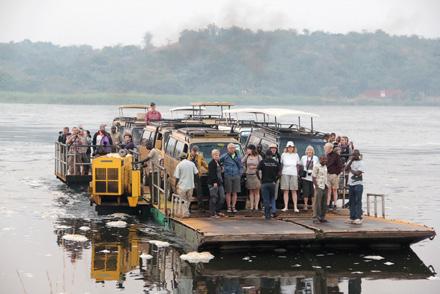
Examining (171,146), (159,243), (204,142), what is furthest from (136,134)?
(159,243)

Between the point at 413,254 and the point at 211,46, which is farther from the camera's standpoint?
the point at 211,46

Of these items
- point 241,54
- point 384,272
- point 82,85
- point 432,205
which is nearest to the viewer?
point 384,272

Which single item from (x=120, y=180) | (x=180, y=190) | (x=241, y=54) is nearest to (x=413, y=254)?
(x=180, y=190)

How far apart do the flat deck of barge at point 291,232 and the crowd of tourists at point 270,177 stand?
47 centimetres

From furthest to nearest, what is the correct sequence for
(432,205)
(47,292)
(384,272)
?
(432,205), (384,272), (47,292)

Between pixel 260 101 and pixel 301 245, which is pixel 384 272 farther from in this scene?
pixel 260 101

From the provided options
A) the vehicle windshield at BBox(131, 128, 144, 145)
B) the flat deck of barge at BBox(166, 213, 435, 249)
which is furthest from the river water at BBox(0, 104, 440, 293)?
the vehicle windshield at BBox(131, 128, 144, 145)

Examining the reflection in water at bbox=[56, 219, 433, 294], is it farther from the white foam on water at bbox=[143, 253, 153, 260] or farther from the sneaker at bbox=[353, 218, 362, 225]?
the sneaker at bbox=[353, 218, 362, 225]

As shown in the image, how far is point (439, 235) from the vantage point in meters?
24.7

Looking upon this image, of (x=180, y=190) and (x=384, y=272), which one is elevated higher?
(x=180, y=190)

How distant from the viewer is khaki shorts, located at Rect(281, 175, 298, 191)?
22.6m

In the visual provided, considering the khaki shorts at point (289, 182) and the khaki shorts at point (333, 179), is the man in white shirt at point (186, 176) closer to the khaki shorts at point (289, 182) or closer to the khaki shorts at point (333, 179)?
the khaki shorts at point (289, 182)

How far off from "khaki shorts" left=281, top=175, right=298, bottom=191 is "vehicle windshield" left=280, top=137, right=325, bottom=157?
2.43 metres

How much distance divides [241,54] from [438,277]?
162 m
